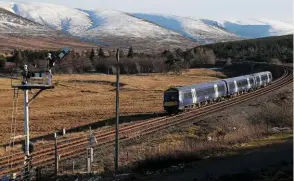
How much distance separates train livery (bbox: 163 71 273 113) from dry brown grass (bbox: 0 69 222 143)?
565 centimetres

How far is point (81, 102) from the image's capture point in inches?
2275

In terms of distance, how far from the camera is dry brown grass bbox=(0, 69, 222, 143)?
132 ft

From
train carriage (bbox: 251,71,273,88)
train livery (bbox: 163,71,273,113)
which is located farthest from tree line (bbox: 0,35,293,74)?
train livery (bbox: 163,71,273,113)

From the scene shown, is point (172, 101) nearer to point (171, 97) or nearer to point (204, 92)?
point (171, 97)

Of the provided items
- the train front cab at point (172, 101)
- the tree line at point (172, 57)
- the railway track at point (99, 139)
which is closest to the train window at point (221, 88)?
the railway track at point (99, 139)

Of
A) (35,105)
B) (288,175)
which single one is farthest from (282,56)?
(288,175)

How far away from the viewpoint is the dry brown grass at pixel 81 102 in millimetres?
40094

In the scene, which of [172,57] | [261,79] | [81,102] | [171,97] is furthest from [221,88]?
[172,57]

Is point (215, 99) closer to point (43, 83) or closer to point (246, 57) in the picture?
point (43, 83)

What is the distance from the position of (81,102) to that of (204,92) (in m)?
19.8

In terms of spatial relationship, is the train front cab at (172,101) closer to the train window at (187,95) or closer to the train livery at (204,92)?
the train livery at (204,92)

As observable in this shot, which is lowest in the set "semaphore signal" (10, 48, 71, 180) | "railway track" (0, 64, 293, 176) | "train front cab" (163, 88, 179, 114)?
→ "railway track" (0, 64, 293, 176)

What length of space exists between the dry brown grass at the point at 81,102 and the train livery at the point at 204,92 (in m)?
5.65

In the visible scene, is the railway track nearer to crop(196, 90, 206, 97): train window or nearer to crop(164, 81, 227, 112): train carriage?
crop(164, 81, 227, 112): train carriage
